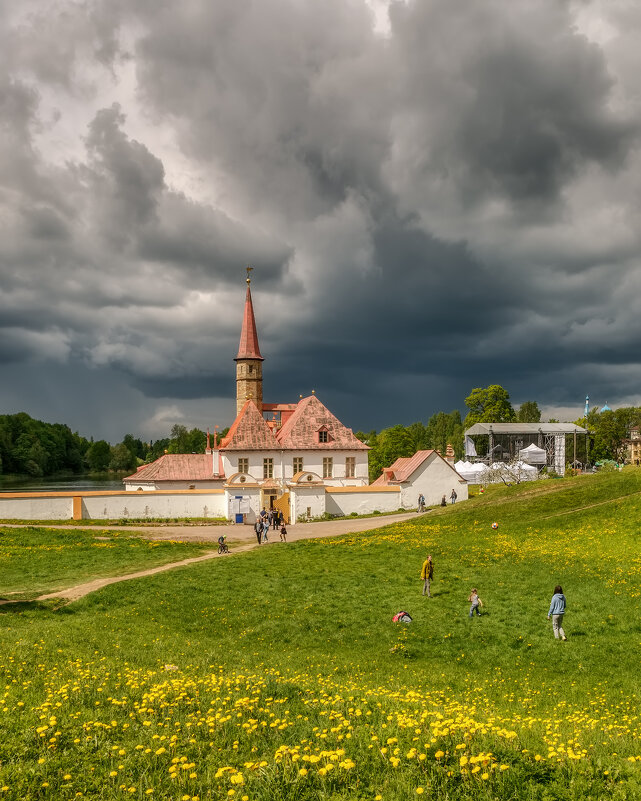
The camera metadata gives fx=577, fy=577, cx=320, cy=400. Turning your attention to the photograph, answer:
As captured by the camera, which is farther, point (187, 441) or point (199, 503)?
point (187, 441)

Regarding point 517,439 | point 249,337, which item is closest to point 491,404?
point 517,439

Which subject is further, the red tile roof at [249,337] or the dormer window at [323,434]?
the red tile roof at [249,337]

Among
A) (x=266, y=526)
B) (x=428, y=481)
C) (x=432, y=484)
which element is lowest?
(x=266, y=526)

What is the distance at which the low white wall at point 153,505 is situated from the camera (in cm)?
5109

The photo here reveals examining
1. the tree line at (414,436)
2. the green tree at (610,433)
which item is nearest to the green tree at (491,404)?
the tree line at (414,436)

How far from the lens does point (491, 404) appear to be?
11200 centimetres

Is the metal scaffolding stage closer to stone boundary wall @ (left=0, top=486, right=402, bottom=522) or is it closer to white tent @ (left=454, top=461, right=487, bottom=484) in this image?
white tent @ (left=454, top=461, right=487, bottom=484)

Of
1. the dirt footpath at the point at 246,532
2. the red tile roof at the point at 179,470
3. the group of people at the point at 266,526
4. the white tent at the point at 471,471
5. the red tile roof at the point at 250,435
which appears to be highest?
the red tile roof at the point at 250,435

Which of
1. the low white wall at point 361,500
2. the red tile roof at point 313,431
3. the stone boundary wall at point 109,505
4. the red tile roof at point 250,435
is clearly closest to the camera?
the stone boundary wall at point 109,505

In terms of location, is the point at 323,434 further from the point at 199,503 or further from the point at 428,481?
the point at 199,503

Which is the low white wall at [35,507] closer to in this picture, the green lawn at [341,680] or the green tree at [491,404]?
the green lawn at [341,680]

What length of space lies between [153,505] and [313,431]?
18.3m

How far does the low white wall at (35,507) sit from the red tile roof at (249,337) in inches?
1096

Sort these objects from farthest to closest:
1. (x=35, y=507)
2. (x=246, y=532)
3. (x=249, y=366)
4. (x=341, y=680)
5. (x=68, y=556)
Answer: (x=249, y=366) → (x=35, y=507) → (x=246, y=532) → (x=68, y=556) → (x=341, y=680)
